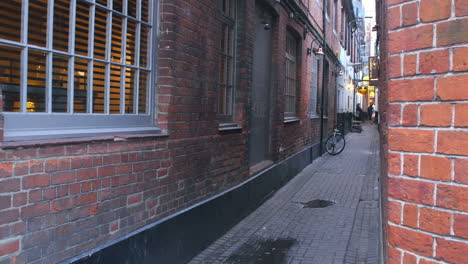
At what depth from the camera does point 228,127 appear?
6.03 meters

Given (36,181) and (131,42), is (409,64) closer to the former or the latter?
(36,181)

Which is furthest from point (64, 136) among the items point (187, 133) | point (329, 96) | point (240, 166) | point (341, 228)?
point (329, 96)

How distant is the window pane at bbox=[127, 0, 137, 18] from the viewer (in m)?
3.77

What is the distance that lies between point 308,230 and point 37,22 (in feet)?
15.3

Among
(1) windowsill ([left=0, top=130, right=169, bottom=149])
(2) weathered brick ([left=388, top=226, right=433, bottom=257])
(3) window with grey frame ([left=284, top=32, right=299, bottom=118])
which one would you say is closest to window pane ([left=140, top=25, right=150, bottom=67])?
(1) windowsill ([left=0, top=130, right=169, bottom=149])

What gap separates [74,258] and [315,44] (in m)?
12.1

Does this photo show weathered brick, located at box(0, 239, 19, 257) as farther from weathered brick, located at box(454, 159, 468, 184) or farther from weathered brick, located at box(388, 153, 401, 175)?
weathered brick, located at box(454, 159, 468, 184)

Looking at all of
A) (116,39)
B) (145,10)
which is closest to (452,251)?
(116,39)

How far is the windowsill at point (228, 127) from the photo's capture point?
5732 millimetres

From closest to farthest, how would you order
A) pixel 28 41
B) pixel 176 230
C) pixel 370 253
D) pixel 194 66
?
pixel 28 41
pixel 176 230
pixel 194 66
pixel 370 253

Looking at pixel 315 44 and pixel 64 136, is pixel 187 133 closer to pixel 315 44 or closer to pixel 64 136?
pixel 64 136

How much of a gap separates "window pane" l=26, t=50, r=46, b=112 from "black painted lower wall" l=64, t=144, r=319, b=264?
111cm

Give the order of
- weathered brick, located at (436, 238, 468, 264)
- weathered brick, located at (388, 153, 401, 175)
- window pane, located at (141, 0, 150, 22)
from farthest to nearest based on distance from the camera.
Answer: window pane, located at (141, 0, 150, 22) < weathered brick, located at (388, 153, 401, 175) < weathered brick, located at (436, 238, 468, 264)

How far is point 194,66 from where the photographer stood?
4.71 m
